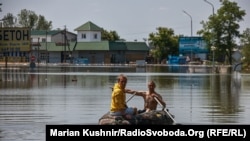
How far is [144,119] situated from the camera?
16938 mm

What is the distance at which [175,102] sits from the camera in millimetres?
29766

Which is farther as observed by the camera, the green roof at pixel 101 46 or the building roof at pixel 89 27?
the building roof at pixel 89 27

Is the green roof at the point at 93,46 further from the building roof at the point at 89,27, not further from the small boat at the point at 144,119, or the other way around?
the small boat at the point at 144,119

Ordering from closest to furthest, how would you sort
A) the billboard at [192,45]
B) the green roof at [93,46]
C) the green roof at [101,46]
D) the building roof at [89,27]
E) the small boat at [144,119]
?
the small boat at [144,119], the billboard at [192,45], the green roof at [93,46], the green roof at [101,46], the building roof at [89,27]

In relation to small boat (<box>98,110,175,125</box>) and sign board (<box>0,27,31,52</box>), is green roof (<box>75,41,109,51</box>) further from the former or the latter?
small boat (<box>98,110,175,125</box>)

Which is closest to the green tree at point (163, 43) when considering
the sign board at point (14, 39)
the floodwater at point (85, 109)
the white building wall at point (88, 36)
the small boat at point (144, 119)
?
the white building wall at point (88, 36)

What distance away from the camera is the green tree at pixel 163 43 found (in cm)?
14012

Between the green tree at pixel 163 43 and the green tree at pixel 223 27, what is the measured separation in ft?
97.4

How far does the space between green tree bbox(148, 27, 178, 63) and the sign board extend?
67254mm

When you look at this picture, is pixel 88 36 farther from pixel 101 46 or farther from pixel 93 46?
pixel 101 46

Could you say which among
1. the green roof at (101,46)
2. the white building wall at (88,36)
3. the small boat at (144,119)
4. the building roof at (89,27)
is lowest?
the small boat at (144,119)

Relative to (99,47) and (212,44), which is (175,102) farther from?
(99,47)

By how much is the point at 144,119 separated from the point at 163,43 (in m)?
124

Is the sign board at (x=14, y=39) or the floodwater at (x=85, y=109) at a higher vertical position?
the sign board at (x=14, y=39)
